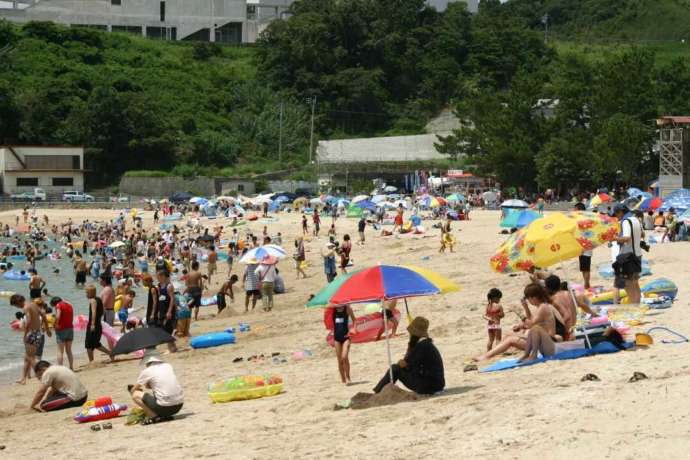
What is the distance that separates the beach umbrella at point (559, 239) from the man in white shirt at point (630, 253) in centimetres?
127

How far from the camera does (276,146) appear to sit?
255 feet

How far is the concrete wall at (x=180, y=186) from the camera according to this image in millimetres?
67500

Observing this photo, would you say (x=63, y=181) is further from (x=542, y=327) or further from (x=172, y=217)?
(x=542, y=327)

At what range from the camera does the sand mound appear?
31.6 ft

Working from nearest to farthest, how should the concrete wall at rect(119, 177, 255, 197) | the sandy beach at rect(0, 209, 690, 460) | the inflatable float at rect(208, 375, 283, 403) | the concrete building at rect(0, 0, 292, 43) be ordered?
the sandy beach at rect(0, 209, 690, 460), the inflatable float at rect(208, 375, 283, 403), the concrete wall at rect(119, 177, 255, 197), the concrete building at rect(0, 0, 292, 43)

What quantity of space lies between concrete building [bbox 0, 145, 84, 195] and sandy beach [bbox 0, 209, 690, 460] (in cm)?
5531

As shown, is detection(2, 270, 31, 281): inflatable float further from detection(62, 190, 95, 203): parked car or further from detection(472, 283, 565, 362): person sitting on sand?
detection(62, 190, 95, 203): parked car

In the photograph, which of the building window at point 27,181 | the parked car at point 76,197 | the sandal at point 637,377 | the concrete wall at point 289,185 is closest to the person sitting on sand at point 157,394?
the sandal at point 637,377

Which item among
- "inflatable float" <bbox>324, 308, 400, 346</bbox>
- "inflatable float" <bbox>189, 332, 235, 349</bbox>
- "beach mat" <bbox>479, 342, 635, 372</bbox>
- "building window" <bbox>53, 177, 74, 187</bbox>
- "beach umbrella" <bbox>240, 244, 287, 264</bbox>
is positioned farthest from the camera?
"building window" <bbox>53, 177, 74, 187</bbox>

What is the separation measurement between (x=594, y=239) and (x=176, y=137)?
64613mm

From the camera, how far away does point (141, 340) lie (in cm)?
1280

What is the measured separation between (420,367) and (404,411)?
0.77m

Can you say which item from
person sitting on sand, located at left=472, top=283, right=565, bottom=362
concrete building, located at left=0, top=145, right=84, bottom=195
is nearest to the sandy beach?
person sitting on sand, located at left=472, top=283, right=565, bottom=362

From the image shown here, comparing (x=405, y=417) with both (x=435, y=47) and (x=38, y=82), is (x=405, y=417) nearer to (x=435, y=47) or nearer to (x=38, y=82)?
(x=38, y=82)
